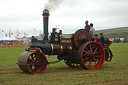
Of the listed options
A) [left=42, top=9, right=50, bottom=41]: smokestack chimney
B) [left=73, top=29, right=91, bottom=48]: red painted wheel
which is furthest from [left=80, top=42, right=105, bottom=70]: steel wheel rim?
[left=42, top=9, right=50, bottom=41]: smokestack chimney

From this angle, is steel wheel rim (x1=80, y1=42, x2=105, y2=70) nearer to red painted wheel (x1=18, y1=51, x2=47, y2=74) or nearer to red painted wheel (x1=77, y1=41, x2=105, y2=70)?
red painted wheel (x1=77, y1=41, x2=105, y2=70)

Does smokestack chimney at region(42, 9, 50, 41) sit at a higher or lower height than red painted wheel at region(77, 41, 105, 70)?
higher

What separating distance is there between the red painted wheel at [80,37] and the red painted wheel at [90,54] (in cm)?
31

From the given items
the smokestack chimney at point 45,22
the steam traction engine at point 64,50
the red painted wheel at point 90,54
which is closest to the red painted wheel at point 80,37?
the steam traction engine at point 64,50

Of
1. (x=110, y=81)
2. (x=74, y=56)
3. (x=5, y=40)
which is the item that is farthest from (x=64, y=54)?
(x=5, y=40)

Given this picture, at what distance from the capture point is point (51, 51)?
27.1 feet

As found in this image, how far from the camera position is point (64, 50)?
8.59 m

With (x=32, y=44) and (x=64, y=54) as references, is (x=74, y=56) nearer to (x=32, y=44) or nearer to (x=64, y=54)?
(x=64, y=54)

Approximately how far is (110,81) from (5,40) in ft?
168

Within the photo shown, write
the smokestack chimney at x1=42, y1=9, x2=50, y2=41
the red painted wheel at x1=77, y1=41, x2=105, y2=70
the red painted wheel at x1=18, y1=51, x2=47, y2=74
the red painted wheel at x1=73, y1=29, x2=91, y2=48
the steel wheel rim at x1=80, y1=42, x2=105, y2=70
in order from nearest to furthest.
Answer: the red painted wheel at x1=18, y1=51, x2=47, y2=74, the smokestack chimney at x1=42, y1=9, x2=50, y2=41, the red painted wheel at x1=77, y1=41, x2=105, y2=70, the steel wheel rim at x1=80, y1=42, x2=105, y2=70, the red painted wheel at x1=73, y1=29, x2=91, y2=48

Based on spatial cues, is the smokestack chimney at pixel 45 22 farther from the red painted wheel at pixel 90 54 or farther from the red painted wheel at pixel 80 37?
the red painted wheel at pixel 90 54

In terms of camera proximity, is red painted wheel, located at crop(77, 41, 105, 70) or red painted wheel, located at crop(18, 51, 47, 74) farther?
red painted wheel, located at crop(77, 41, 105, 70)

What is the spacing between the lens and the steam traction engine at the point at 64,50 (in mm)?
7738

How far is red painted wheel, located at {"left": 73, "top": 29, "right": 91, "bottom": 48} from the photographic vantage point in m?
8.75
